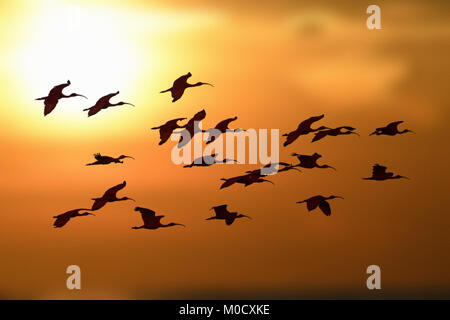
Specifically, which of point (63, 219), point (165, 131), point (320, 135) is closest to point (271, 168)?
point (320, 135)

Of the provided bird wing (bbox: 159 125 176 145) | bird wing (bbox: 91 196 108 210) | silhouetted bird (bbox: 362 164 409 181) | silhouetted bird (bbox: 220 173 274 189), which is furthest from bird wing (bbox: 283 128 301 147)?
bird wing (bbox: 91 196 108 210)

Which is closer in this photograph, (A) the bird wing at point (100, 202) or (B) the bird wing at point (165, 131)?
(B) the bird wing at point (165, 131)

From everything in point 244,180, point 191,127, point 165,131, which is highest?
point 191,127

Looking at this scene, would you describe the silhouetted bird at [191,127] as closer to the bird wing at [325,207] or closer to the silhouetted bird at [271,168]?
the silhouetted bird at [271,168]

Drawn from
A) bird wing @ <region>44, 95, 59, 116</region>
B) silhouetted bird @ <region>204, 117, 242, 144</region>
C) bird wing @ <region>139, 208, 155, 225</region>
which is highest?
bird wing @ <region>44, 95, 59, 116</region>

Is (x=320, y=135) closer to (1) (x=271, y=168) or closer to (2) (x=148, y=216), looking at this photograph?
(1) (x=271, y=168)

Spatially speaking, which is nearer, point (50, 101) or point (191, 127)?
point (50, 101)

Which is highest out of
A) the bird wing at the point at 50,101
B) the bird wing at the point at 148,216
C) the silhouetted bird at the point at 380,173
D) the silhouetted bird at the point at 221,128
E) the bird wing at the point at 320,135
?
the bird wing at the point at 50,101

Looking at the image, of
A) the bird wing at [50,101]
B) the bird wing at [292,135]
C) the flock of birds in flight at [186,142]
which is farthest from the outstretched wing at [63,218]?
the bird wing at [292,135]

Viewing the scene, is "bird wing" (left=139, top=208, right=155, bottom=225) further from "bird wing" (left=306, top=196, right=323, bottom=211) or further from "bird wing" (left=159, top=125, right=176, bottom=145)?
"bird wing" (left=306, top=196, right=323, bottom=211)
